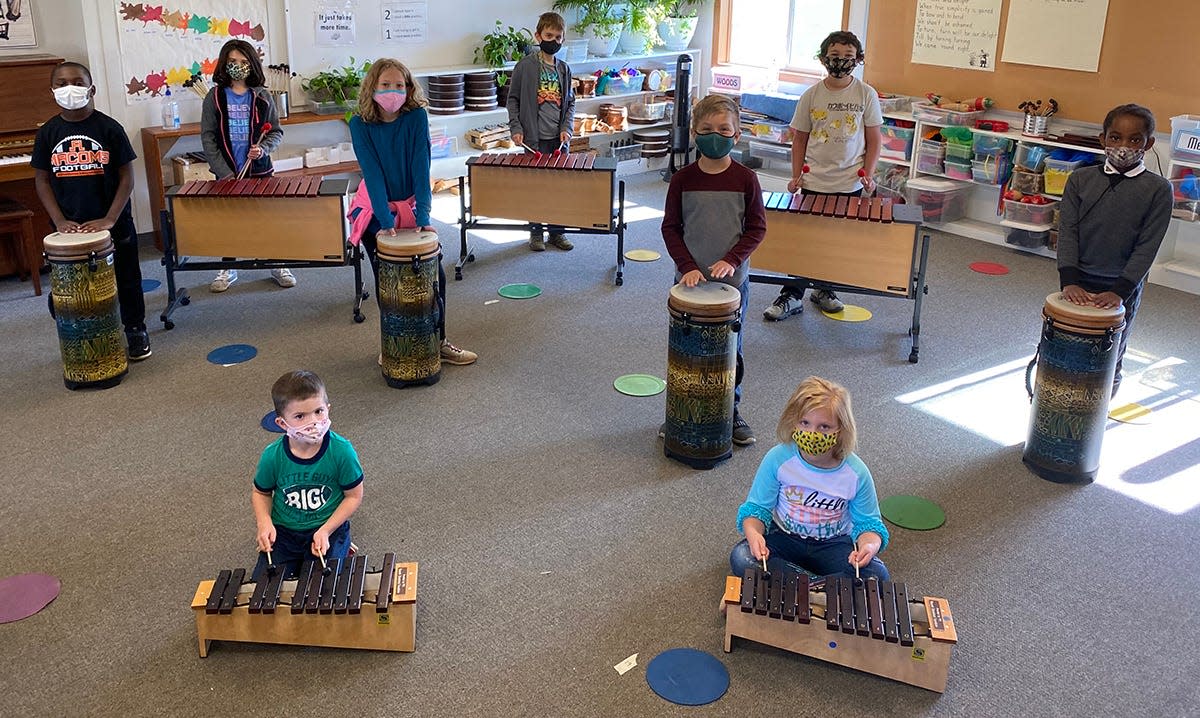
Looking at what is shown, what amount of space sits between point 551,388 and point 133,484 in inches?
78.5

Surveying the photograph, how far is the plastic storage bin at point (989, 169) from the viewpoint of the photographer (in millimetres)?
7874

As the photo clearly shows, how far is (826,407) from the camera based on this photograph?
329 centimetres

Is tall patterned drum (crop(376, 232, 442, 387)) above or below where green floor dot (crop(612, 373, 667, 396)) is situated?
above

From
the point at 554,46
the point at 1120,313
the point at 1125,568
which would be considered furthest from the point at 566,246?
the point at 1125,568

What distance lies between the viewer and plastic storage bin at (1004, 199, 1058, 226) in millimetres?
7668

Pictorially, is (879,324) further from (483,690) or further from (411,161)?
(483,690)

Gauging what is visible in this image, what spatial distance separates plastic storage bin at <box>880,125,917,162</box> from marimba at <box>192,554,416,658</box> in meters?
6.28

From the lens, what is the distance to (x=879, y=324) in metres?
6.36

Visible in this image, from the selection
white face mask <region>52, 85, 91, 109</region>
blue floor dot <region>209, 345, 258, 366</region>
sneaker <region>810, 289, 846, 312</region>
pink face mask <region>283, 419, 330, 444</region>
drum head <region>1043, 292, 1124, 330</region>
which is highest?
white face mask <region>52, 85, 91, 109</region>

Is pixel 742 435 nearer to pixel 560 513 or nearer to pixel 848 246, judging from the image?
pixel 560 513

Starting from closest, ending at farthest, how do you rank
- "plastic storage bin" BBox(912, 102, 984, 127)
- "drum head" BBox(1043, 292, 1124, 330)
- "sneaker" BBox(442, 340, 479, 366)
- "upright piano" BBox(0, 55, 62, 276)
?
"drum head" BBox(1043, 292, 1124, 330) → "sneaker" BBox(442, 340, 479, 366) → "upright piano" BBox(0, 55, 62, 276) → "plastic storage bin" BBox(912, 102, 984, 127)

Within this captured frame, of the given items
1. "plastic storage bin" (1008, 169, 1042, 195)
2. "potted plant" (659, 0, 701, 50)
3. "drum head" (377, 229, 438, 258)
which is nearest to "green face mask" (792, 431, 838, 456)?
"drum head" (377, 229, 438, 258)

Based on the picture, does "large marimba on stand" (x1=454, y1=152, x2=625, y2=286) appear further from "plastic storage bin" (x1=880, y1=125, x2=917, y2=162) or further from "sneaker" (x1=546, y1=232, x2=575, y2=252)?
"plastic storage bin" (x1=880, y1=125, x2=917, y2=162)

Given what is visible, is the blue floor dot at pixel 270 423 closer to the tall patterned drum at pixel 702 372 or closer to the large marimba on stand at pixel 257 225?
the large marimba on stand at pixel 257 225
